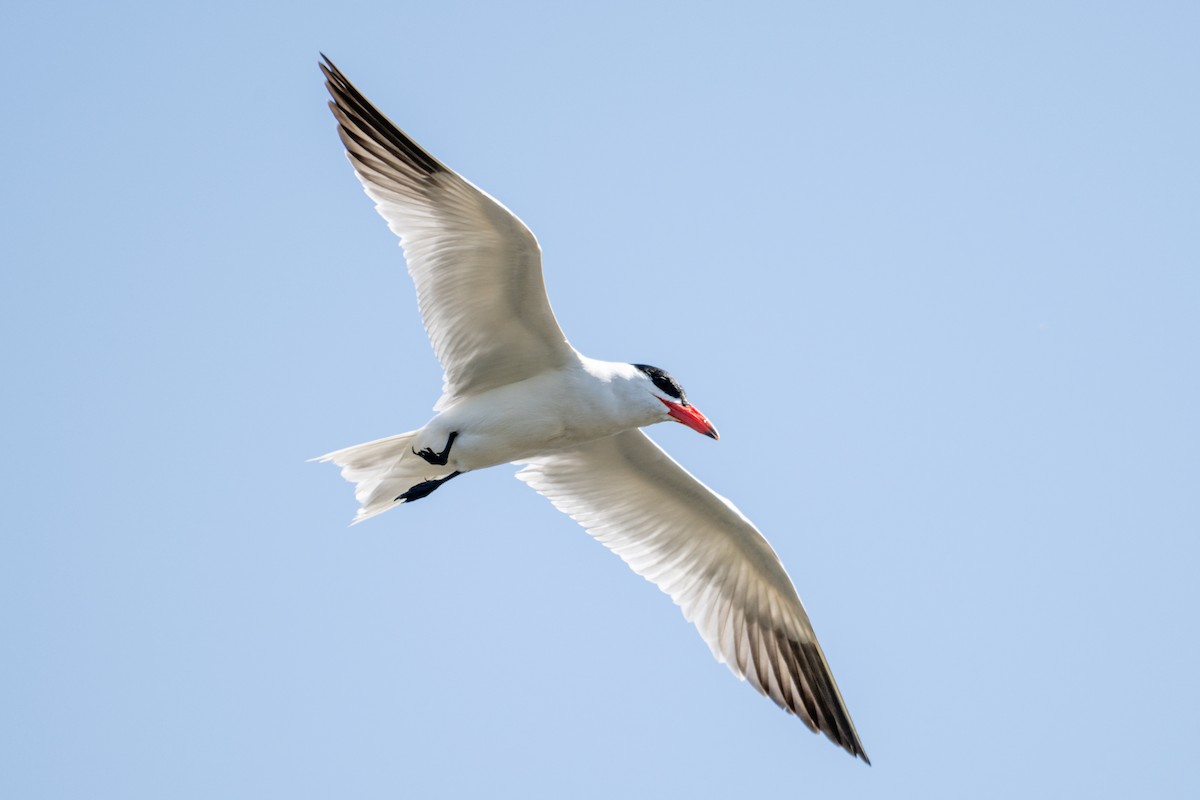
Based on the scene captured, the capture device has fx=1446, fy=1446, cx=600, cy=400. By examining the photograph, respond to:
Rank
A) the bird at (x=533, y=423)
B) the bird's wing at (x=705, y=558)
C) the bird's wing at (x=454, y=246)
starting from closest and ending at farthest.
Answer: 1. the bird's wing at (x=454, y=246)
2. the bird at (x=533, y=423)
3. the bird's wing at (x=705, y=558)

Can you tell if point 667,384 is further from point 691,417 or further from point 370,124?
point 370,124

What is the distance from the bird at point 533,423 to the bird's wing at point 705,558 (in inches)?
0.4

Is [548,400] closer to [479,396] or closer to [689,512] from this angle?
[479,396]

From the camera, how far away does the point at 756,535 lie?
1106 centimetres

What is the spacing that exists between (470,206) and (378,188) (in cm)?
70

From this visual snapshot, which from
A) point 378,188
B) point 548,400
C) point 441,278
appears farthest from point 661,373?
point 378,188

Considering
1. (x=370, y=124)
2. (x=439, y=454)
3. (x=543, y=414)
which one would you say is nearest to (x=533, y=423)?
(x=543, y=414)

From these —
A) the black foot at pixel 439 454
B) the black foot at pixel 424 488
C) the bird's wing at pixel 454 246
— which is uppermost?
the bird's wing at pixel 454 246

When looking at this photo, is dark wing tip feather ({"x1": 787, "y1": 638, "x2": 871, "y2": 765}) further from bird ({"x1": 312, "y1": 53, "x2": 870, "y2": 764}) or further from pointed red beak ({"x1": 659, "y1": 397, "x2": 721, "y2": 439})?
pointed red beak ({"x1": 659, "y1": 397, "x2": 721, "y2": 439})

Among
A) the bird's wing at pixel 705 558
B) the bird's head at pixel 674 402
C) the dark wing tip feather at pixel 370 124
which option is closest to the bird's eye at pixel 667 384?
the bird's head at pixel 674 402

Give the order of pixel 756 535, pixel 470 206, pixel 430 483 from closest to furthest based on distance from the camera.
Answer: pixel 470 206 → pixel 430 483 → pixel 756 535

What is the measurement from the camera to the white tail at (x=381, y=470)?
10.0 m

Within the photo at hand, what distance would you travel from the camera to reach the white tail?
Answer: 394 inches

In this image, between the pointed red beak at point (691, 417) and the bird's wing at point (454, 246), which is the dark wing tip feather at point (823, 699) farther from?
the bird's wing at point (454, 246)
